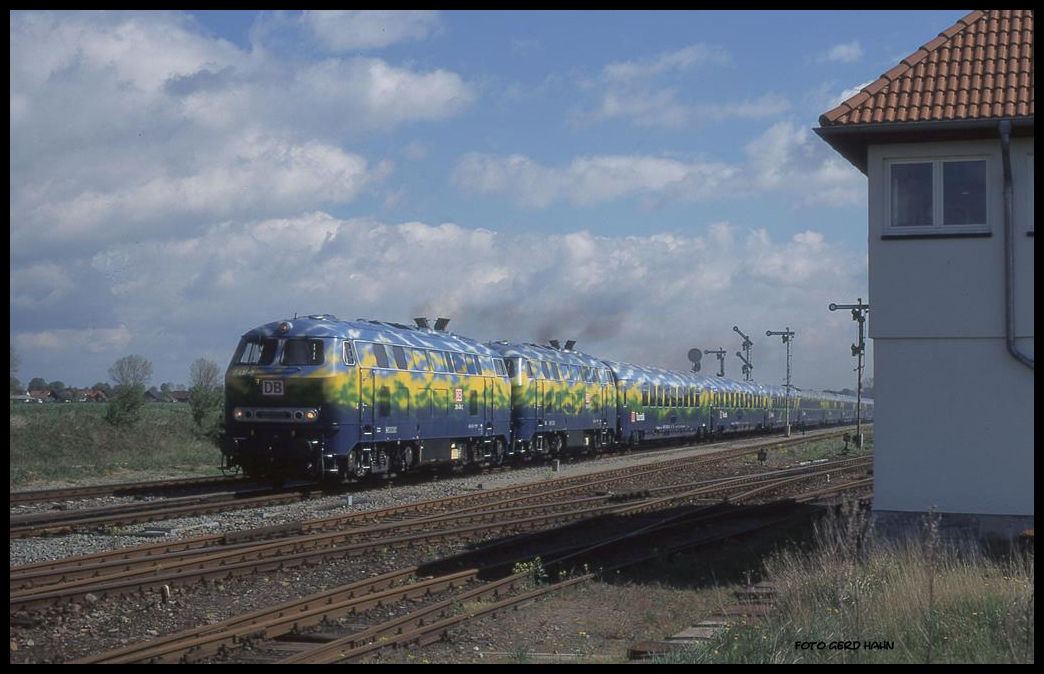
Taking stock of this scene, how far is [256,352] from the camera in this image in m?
21.4


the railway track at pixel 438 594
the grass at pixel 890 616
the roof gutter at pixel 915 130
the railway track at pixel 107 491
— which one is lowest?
the railway track at pixel 438 594

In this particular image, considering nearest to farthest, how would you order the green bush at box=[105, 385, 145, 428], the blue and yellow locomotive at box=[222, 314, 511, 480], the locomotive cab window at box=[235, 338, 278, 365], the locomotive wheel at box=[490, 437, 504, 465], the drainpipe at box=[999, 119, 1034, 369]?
1. the drainpipe at box=[999, 119, 1034, 369]
2. the blue and yellow locomotive at box=[222, 314, 511, 480]
3. the locomotive cab window at box=[235, 338, 278, 365]
4. the locomotive wheel at box=[490, 437, 504, 465]
5. the green bush at box=[105, 385, 145, 428]

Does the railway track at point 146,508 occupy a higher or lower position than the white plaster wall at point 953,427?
lower

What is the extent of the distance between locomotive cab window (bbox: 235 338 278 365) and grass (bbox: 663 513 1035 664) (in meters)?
11.9

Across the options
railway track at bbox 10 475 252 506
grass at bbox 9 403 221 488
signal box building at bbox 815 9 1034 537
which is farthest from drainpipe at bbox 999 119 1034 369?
Result: grass at bbox 9 403 221 488

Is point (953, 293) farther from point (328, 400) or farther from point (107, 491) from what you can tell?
point (107, 491)

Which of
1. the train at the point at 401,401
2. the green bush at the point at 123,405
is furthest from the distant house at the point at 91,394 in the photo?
the train at the point at 401,401

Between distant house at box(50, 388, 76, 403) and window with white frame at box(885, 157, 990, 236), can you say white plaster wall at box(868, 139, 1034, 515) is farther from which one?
distant house at box(50, 388, 76, 403)

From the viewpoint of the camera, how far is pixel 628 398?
39.2 m

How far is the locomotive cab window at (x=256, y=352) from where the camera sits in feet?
69.8

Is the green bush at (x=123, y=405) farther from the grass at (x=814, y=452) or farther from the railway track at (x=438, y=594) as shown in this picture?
the railway track at (x=438, y=594)

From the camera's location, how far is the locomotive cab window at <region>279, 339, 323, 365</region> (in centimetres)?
Answer: 2095

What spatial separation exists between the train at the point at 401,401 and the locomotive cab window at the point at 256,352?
24 millimetres

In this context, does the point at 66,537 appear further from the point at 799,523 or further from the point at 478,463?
the point at 478,463
